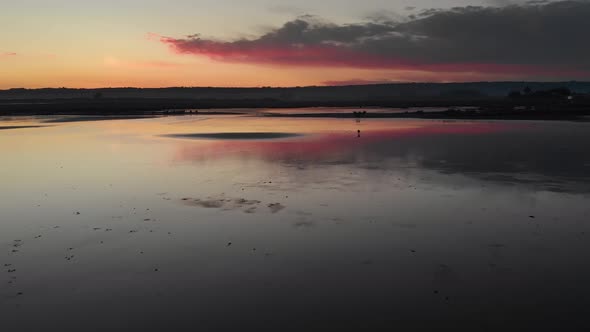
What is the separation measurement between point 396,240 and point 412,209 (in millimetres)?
3142

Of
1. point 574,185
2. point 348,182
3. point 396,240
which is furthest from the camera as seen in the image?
point 348,182

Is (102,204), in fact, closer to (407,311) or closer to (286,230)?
(286,230)

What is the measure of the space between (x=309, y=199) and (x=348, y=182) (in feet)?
10.3

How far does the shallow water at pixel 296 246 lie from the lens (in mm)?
7688

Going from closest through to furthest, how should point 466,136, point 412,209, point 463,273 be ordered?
point 463,273
point 412,209
point 466,136

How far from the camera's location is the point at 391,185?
1769 centimetres

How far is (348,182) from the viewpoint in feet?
60.4

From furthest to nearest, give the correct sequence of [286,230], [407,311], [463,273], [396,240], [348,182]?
[348,182] → [286,230] → [396,240] → [463,273] → [407,311]

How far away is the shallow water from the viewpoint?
7688mm

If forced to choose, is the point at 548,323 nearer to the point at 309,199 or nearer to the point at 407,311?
the point at 407,311

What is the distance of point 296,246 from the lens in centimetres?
1102

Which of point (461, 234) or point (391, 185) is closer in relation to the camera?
point (461, 234)

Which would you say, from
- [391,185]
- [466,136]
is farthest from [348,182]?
[466,136]

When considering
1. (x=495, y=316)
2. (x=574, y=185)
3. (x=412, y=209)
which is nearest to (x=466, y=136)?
(x=574, y=185)
